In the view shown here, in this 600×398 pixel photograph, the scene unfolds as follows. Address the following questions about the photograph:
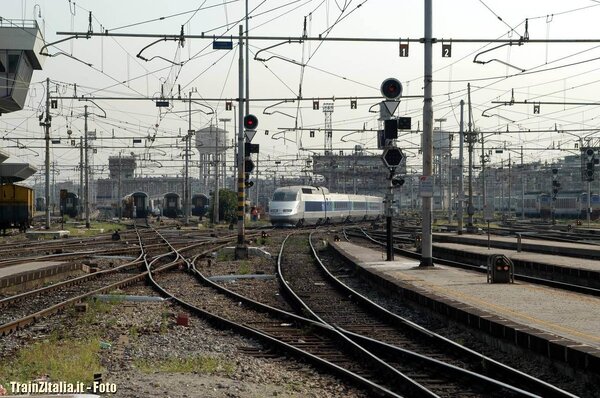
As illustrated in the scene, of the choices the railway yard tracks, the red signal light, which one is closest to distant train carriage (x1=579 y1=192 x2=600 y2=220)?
the red signal light

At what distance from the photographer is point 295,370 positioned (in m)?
10.5

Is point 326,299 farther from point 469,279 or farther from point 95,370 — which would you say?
point 95,370

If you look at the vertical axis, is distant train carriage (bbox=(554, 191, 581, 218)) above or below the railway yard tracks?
above

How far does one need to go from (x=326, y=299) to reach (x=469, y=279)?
3873 millimetres

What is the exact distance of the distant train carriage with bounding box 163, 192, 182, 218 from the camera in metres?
100

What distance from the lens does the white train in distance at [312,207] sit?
208 ft

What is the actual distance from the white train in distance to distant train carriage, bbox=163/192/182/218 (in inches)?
961

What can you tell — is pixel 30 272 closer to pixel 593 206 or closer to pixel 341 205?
pixel 341 205

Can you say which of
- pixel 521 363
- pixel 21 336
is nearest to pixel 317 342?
pixel 521 363

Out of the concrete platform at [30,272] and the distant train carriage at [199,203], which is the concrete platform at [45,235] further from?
the distant train carriage at [199,203]

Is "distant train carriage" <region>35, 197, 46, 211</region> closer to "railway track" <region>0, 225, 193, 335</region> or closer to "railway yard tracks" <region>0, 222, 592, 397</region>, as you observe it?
"railway yard tracks" <region>0, 222, 592, 397</region>

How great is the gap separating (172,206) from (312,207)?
3659 centimetres

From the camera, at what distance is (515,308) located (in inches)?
543

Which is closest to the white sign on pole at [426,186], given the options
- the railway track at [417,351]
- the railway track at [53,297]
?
the railway track at [417,351]
